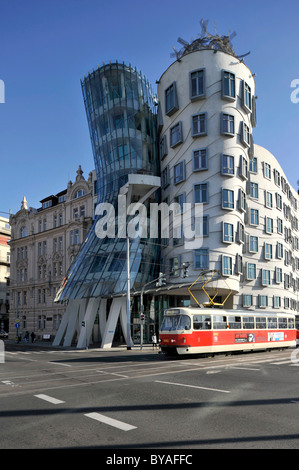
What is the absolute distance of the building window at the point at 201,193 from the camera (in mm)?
44188

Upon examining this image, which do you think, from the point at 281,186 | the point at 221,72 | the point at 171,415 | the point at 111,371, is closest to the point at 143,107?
the point at 221,72

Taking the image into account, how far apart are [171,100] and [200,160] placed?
28.7 feet

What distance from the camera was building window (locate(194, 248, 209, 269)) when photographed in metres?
42.9

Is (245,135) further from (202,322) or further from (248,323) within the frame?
(202,322)

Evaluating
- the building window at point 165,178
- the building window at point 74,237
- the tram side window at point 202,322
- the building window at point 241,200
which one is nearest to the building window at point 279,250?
the building window at point 241,200

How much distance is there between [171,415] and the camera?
10.0 metres

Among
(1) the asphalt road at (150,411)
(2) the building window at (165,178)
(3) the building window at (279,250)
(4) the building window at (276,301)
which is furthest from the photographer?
(3) the building window at (279,250)

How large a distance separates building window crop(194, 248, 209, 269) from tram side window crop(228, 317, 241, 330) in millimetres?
13607

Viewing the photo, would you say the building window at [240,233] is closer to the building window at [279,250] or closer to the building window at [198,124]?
the building window at [198,124]

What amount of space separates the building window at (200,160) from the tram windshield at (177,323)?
22074mm

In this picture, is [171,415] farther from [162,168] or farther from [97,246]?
[162,168]

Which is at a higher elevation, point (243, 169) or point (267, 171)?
point (267, 171)

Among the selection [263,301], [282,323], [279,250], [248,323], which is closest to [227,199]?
[282,323]

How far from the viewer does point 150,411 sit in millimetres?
10508
